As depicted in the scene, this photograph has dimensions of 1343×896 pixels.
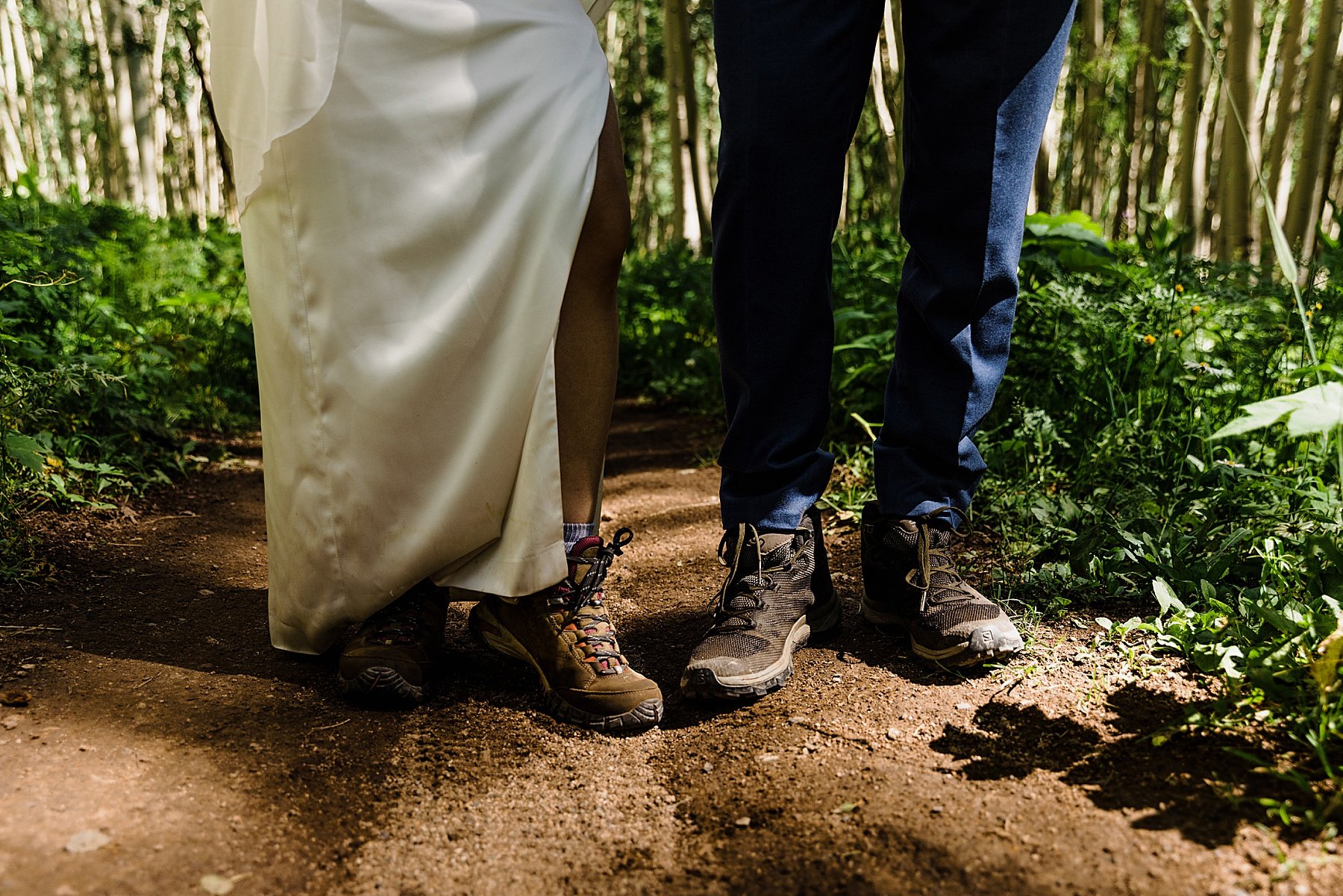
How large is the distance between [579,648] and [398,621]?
0.33 m

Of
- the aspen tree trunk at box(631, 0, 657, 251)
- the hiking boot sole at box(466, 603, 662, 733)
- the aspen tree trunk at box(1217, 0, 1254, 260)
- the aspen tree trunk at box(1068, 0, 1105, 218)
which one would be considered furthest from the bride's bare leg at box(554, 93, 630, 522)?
the aspen tree trunk at box(631, 0, 657, 251)

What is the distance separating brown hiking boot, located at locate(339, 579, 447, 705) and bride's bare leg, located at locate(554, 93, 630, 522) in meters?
0.30

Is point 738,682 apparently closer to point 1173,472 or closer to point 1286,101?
point 1173,472

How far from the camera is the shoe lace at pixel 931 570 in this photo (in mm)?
1662

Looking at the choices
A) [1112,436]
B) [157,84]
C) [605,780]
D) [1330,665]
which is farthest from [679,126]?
[157,84]

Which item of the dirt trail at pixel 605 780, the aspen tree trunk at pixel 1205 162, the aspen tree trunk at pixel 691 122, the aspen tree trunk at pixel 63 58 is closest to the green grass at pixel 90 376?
the dirt trail at pixel 605 780

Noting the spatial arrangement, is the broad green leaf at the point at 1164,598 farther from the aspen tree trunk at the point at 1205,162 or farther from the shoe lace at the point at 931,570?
the aspen tree trunk at the point at 1205,162

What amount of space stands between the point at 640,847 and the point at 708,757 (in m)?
0.24

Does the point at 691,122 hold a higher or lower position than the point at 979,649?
higher

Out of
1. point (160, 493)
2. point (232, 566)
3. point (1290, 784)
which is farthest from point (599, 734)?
point (160, 493)

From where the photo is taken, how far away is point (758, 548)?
1.70 meters

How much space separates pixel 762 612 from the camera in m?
1.64

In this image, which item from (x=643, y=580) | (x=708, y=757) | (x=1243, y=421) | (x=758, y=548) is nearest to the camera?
(x=1243, y=421)

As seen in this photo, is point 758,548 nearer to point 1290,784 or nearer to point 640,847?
point 640,847
